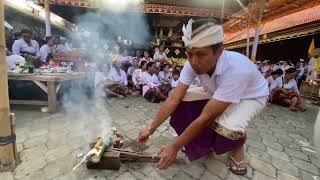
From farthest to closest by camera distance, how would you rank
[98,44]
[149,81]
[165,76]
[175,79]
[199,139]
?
[98,44]
[165,76]
[175,79]
[149,81]
[199,139]

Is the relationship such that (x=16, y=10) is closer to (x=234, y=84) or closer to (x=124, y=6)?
(x=124, y=6)

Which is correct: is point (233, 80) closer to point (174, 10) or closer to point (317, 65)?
point (174, 10)

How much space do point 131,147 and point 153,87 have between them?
149 inches

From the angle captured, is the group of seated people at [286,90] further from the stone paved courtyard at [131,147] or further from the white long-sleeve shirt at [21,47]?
the white long-sleeve shirt at [21,47]

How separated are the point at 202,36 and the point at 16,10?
13417 mm

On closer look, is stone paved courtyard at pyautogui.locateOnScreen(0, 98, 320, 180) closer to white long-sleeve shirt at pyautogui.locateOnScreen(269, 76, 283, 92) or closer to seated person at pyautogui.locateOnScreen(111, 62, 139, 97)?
seated person at pyautogui.locateOnScreen(111, 62, 139, 97)

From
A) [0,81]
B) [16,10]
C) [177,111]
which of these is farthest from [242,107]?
[16,10]

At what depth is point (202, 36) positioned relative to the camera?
195 cm

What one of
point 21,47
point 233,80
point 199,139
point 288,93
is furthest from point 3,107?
point 288,93

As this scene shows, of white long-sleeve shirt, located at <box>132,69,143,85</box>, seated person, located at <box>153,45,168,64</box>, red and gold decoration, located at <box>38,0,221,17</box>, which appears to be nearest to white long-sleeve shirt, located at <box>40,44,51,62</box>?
red and gold decoration, located at <box>38,0,221,17</box>

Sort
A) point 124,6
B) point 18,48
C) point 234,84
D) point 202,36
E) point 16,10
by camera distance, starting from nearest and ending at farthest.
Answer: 1. point 202,36
2. point 234,84
3. point 18,48
4. point 124,6
5. point 16,10

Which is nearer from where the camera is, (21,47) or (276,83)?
(21,47)

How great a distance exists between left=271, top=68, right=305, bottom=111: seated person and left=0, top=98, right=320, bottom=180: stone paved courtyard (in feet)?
5.38

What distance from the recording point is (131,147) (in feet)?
10.5
